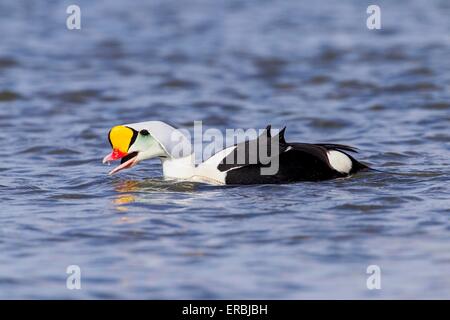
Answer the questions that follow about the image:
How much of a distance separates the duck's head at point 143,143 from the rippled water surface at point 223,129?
30 cm

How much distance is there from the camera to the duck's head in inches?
322

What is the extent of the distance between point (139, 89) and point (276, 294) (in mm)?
8722

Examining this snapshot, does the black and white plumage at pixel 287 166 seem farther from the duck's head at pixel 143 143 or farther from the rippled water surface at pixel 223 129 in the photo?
the duck's head at pixel 143 143

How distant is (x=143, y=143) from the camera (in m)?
8.25

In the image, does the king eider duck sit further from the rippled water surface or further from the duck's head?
the rippled water surface

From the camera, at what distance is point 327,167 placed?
8.05m

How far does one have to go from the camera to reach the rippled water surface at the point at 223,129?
20.0ft

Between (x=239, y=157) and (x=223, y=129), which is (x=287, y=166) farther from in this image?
(x=223, y=129)

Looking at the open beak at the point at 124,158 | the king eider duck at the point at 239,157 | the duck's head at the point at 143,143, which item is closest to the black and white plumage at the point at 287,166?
the king eider duck at the point at 239,157

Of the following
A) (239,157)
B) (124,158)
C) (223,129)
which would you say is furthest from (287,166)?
(223,129)

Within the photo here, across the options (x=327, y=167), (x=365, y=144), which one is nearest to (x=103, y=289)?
(x=327, y=167)

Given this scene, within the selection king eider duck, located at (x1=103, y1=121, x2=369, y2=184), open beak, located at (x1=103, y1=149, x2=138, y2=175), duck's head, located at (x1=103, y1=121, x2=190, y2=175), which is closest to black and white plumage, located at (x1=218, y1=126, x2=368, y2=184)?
king eider duck, located at (x1=103, y1=121, x2=369, y2=184)

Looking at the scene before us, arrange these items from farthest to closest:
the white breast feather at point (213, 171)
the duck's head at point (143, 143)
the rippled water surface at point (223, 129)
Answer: the duck's head at point (143, 143)
the white breast feather at point (213, 171)
the rippled water surface at point (223, 129)

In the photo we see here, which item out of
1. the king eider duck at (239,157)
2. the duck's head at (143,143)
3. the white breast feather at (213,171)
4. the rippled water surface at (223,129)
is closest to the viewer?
the rippled water surface at (223,129)
